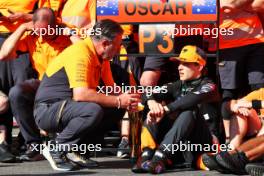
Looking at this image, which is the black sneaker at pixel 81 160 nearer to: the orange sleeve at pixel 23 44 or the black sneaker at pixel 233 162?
the black sneaker at pixel 233 162

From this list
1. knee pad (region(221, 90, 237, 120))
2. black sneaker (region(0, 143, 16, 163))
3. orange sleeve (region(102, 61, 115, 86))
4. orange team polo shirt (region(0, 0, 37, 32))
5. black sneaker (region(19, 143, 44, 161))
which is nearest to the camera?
orange sleeve (region(102, 61, 115, 86))

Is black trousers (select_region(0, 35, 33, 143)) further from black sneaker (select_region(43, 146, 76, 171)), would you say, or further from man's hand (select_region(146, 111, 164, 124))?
man's hand (select_region(146, 111, 164, 124))

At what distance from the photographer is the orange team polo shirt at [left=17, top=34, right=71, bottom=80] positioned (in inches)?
352

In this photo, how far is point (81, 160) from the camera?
812 centimetres

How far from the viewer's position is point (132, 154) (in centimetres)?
837

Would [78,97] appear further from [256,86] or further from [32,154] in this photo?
[256,86]

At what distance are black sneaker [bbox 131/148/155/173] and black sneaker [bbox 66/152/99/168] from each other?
1.77ft

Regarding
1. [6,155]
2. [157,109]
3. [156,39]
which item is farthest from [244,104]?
[6,155]

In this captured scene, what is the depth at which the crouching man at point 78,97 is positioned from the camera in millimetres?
7801

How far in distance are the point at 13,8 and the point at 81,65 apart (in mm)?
1852

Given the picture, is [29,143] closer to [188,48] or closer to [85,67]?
[85,67]

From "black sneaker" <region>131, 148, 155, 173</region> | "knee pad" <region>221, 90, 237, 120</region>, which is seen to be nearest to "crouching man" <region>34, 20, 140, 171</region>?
"black sneaker" <region>131, 148, 155, 173</region>

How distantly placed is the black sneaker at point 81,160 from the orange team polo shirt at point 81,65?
0.68 meters

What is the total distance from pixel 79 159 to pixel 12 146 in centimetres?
162
